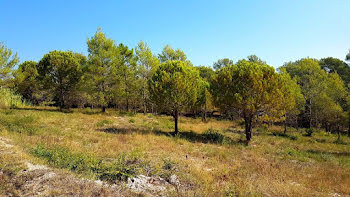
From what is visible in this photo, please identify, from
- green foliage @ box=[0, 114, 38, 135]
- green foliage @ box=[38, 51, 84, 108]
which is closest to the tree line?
green foliage @ box=[38, 51, 84, 108]

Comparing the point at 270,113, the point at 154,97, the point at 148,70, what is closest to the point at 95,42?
the point at 148,70

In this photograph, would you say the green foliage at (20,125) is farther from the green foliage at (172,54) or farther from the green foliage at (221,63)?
the green foliage at (221,63)

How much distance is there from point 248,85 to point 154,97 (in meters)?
8.43

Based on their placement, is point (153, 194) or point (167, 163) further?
point (167, 163)

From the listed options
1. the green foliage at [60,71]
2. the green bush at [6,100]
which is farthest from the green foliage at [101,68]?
the green bush at [6,100]

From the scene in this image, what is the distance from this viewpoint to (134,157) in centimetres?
859

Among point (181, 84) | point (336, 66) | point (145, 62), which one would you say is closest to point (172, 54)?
point (145, 62)

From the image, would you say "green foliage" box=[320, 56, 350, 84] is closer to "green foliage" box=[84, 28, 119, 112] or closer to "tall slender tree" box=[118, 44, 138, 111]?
"tall slender tree" box=[118, 44, 138, 111]

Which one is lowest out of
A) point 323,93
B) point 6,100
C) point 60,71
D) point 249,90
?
point 6,100

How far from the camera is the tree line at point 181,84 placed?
57.9 feet

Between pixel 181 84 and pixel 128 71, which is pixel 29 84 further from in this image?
pixel 181 84

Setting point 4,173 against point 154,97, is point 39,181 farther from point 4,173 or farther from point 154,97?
point 154,97

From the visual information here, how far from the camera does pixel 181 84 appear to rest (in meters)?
17.3

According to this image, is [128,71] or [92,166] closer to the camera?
[92,166]
